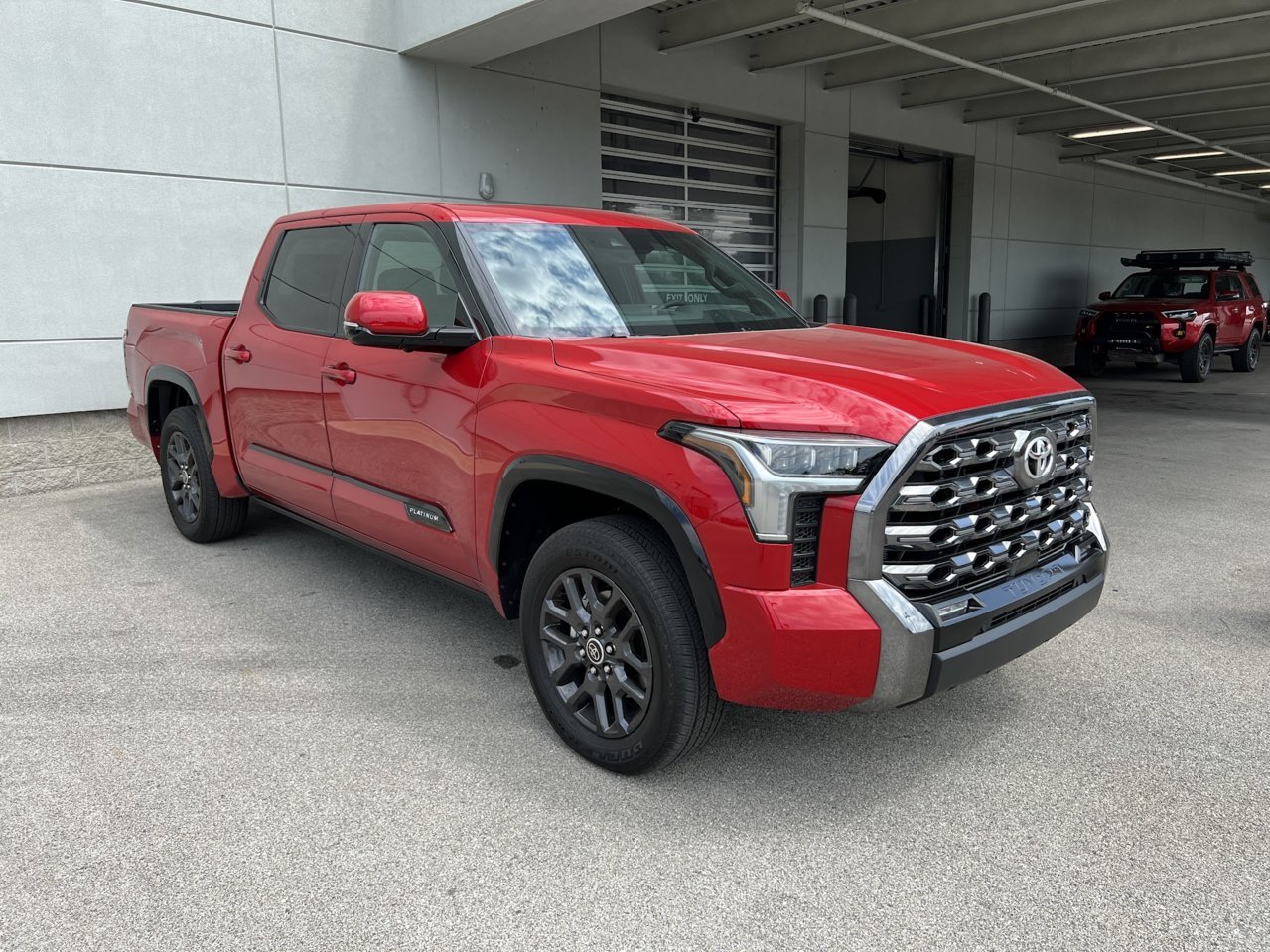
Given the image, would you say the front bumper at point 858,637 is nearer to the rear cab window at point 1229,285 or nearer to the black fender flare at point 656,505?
the black fender flare at point 656,505

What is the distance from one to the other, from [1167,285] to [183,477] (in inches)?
619

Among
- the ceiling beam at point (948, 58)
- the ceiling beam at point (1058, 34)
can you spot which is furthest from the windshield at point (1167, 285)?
the ceiling beam at point (1058, 34)

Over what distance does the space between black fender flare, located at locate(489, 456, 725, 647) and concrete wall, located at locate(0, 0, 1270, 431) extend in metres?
6.08

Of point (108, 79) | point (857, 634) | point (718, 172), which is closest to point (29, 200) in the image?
point (108, 79)

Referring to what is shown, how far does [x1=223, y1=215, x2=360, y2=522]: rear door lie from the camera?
4.37 metres

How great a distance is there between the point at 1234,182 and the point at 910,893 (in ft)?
90.3

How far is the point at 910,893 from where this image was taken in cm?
253

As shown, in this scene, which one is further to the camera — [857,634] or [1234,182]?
[1234,182]

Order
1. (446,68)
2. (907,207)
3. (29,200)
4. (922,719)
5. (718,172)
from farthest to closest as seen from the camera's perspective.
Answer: (907,207) → (718,172) → (446,68) → (29,200) → (922,719)

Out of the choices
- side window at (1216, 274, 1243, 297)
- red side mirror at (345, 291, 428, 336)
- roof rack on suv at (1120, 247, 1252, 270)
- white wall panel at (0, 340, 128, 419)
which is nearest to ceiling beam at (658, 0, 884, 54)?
white wall panel at (0, 340, 128, 419)

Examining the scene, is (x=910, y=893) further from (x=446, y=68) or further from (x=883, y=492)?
(x=446, y=68)

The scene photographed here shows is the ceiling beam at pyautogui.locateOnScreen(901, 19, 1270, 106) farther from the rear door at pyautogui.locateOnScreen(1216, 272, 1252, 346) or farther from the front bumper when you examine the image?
the front bumper

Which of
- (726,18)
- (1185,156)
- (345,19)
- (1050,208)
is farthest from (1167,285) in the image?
(345,19)

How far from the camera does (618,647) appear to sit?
298cm
